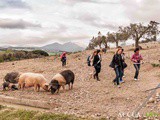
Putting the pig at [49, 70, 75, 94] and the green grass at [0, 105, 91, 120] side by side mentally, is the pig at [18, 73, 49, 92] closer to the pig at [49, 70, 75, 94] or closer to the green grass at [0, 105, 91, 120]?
the pig at [49, 70, 75, 94]

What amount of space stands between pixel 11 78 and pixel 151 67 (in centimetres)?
1105

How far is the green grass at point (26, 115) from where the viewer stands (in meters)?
10.8

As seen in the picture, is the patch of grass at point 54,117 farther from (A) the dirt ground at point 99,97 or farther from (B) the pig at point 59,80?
(B) the pig at point 59,80

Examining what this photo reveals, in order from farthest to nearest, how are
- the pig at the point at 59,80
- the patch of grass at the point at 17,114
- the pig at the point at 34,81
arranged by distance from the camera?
1. the pig at the point at 34,81
2. the pig at the point at 59,80
3. the patch of grass at the point at 17,114

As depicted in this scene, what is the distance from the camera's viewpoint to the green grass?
35.3 feet

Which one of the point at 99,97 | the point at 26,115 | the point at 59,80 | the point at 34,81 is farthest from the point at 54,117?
the point at 34,81

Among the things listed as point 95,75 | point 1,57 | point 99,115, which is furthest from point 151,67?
point 1,57

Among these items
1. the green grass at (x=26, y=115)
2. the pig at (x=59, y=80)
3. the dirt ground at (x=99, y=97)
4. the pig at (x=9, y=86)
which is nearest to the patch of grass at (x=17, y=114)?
the green grass at (x=26, y=115)

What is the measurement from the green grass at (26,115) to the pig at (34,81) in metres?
3.59

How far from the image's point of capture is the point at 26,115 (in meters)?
11.8

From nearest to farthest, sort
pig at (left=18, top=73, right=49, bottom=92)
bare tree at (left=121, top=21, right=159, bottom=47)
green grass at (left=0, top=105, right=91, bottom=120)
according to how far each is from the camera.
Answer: green grass at (left=0, top=105, right=91, bottom=120) → pig at (left=18, top=73, right=49, bottom=92) → bare tree at (left=121, top=21, right=159, bottom=47)

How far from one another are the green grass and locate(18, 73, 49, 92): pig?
3.59 metres

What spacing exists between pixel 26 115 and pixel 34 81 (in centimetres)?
505

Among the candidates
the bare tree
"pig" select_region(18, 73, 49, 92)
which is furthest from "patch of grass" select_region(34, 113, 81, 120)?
the bare tree
